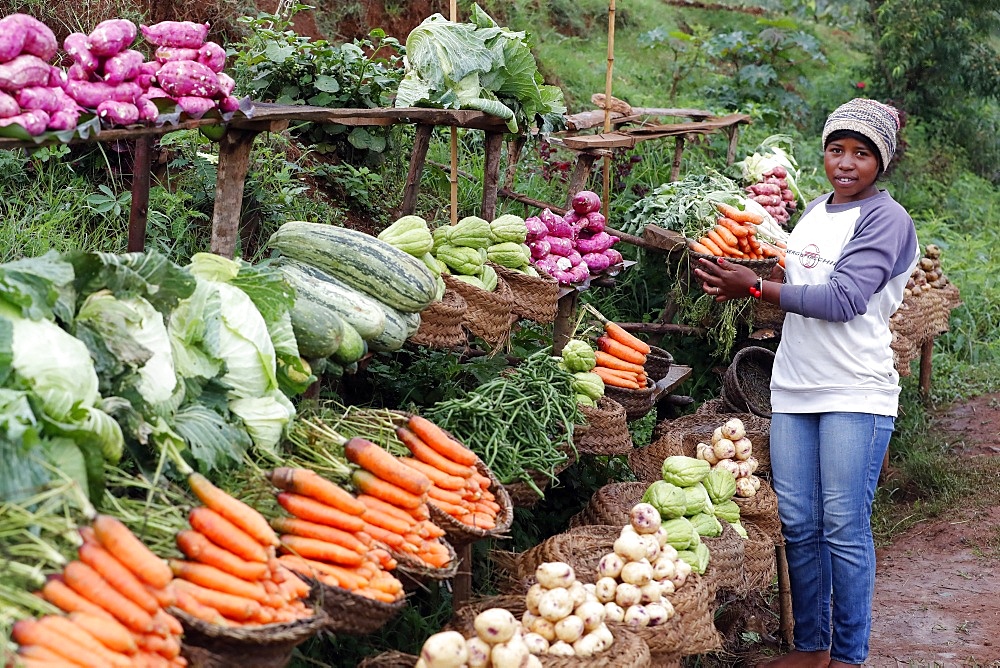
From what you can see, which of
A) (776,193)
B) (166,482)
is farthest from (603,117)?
(166,482)

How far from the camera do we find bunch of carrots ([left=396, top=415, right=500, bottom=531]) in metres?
3.12

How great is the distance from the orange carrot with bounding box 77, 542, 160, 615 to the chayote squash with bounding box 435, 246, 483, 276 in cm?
237

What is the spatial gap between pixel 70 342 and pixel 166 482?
0.41m

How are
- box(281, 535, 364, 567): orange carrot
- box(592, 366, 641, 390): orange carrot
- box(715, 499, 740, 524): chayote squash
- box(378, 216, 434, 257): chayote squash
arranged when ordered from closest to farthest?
1. box(281, 535, 364, 567): orange carrot
2. box(378, 216, 434, 257): chayote squash
3. box(715, 499, 740, 524): chayote squash
4. box(592, 366, 641, 390): orange carrot

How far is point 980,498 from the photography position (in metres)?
6.69

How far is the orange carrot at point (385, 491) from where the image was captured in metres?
2.86

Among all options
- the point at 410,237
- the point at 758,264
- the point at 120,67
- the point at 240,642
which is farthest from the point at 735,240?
the point at 240,642

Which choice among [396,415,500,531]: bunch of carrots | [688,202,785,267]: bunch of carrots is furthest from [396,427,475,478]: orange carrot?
[688,202,785,267]: bunch of carrots

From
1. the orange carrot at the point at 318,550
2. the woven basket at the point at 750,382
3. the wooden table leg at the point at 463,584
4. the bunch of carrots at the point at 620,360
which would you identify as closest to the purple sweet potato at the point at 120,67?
the orange carrot at the point at 318,550

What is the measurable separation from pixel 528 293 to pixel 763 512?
1.47m

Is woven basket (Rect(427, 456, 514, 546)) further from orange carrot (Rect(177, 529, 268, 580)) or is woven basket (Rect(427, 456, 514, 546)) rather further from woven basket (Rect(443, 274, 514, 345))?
woven basket (Rect(443, 274, 514, 345))

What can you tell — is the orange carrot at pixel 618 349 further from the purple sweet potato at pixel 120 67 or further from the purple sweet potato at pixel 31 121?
the purple sweet potato at pixel 31 121

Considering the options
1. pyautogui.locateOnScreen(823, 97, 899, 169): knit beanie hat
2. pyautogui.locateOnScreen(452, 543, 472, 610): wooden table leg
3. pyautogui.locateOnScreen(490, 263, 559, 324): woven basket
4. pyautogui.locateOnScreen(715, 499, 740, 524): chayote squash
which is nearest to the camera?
pyautogui.locateOnScreen(452, 543, 472, 610): wooden table leg

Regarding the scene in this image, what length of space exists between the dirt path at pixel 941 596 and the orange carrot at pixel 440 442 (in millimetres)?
2673
